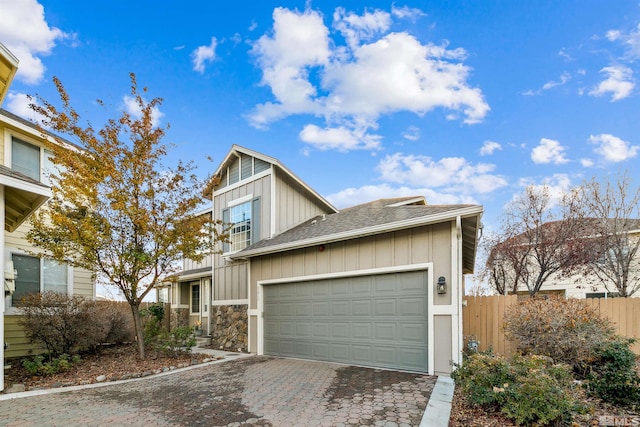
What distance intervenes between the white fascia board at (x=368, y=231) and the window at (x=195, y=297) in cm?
620

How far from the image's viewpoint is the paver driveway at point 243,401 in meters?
4.73

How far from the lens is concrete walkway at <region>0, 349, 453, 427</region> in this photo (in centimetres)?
472

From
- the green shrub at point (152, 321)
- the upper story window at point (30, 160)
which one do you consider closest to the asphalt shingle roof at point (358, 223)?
the green shrub at point (152, 321)

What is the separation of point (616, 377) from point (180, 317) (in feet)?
49.8

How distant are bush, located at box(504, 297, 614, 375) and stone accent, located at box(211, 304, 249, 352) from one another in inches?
282

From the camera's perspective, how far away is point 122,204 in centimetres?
832

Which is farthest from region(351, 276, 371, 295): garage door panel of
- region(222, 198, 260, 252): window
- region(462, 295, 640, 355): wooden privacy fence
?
region(222, 198, 260, 252): window

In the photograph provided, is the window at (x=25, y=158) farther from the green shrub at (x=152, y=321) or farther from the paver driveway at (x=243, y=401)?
the paver driveway at (x=243, y=401)

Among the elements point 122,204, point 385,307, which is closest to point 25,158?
point 122,204

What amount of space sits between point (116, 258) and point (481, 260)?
598 inches

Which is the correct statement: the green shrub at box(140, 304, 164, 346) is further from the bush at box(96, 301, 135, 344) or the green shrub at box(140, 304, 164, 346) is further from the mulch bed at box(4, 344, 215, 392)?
Result: the mulch bed at box(4, 344, 215, 392)

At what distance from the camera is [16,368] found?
26.5 feet

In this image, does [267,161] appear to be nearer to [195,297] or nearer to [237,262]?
[237,262]

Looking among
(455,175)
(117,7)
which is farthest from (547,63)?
(117,7)
